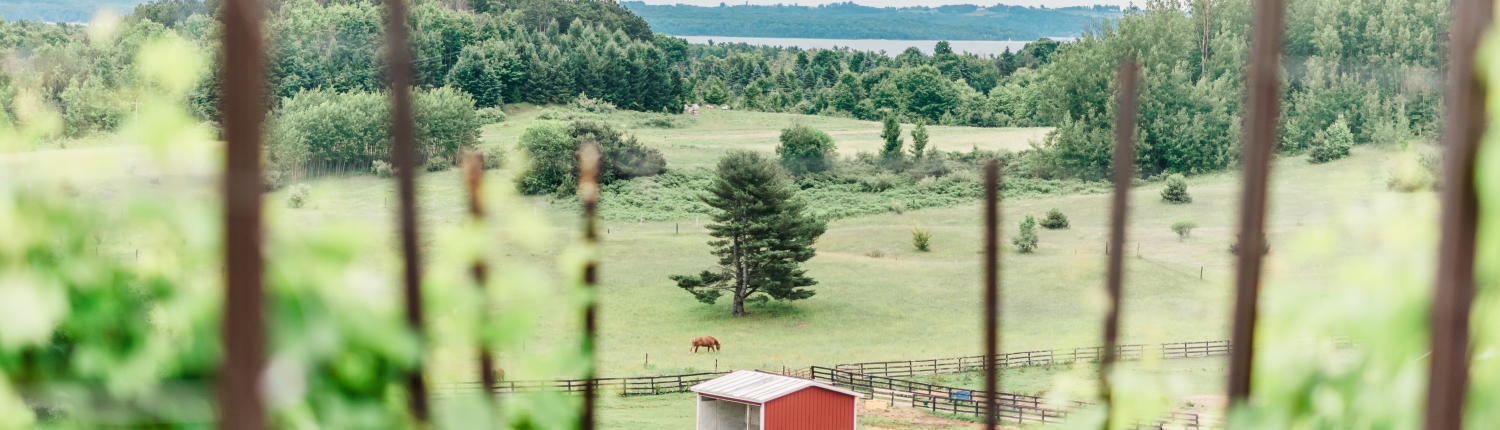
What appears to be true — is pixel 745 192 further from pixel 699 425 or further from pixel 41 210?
pixel 41 210

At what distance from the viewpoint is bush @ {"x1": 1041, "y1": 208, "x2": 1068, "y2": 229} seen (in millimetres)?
20891

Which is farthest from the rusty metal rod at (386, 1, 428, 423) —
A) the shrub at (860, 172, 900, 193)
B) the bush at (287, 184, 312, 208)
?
the shrub at (860, 172, 900, 193)

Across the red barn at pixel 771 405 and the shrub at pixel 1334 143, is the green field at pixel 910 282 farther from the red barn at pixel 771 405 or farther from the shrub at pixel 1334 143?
the red barn at pixel 771 405

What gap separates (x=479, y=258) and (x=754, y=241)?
1829 cm

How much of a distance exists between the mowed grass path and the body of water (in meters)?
15.4

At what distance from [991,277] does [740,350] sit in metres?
15.6

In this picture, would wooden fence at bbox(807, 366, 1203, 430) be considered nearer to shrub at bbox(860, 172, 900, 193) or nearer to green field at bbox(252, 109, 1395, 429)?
green field at bbox(252, 109, 1395, 429)

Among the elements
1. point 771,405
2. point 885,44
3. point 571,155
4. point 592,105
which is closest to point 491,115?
point 592,105

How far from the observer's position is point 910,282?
18.8 metres

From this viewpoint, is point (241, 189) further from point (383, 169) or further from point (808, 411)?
point (383, 169)

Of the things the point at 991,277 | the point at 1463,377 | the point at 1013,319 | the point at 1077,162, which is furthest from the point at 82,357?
the point at 1077,162

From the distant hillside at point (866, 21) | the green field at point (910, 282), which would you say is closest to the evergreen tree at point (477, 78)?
the green field at point (910, 282)

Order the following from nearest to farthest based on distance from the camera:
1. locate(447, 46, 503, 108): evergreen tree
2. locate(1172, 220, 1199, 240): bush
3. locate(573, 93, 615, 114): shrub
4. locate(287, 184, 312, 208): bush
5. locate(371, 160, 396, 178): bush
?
locate(287, 184, 312, 208): bush, locate(371, 160, 396, 178): bush, locate(1172, 220, 1199, 240): bush, locate(447, 46, 503, 108): evergreen tree, locate(573, 93, 615, 114): shrub

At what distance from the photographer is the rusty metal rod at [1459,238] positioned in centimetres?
52
